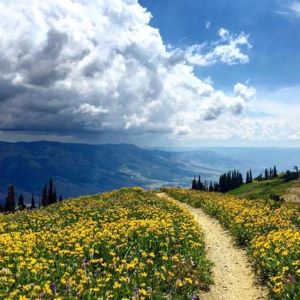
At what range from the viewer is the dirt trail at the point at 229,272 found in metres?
14.6

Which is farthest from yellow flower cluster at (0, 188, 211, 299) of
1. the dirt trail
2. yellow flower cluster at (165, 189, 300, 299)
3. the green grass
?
the green grass

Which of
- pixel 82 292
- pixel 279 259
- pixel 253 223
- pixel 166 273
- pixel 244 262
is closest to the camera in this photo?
pixel 82 292

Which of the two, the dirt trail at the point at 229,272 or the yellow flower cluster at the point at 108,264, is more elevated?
the yellow flower cluster at the point at 108,264

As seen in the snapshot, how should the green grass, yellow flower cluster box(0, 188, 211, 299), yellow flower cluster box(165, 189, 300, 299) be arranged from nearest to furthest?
yellow flower cluster box(0, 188, 211, 299), yellow flower cluster box(165, 189, 300, 299), the green grass

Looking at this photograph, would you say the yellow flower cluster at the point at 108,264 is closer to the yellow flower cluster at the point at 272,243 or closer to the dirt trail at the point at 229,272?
the dirt trail at the point at 229,272

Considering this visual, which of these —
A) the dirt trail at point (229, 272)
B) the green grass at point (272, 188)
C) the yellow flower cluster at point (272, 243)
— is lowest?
the green grass at point (272, 188)

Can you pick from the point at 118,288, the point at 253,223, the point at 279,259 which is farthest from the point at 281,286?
the point at 253,223

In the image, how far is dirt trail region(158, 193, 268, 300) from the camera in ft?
48.0

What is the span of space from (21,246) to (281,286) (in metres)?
9.85

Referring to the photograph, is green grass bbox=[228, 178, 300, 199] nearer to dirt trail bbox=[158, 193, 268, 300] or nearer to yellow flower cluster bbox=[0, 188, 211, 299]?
dirt trail bbox=[158, 193, 268, 300]

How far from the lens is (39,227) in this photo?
2469cm

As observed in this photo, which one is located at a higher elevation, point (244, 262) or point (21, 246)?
point (21, 246)

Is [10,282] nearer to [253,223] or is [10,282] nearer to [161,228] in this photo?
[161,228]

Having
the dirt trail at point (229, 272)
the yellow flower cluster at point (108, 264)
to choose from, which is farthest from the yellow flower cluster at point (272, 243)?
the yellow flower cluster at point (108, 264)
